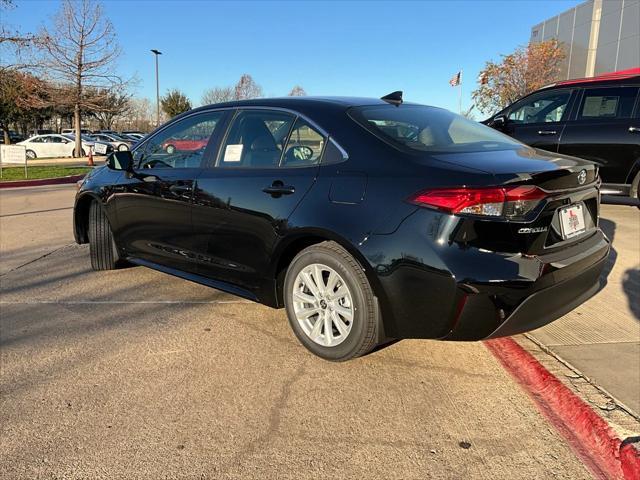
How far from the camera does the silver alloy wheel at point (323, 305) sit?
10.3ft

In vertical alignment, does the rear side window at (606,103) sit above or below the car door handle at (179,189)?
above

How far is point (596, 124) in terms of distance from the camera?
7.11 meters

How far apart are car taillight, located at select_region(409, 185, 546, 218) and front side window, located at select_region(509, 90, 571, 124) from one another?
220 inches

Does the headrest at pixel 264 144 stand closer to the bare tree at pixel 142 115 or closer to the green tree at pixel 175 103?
the green tree at pixel 175 103

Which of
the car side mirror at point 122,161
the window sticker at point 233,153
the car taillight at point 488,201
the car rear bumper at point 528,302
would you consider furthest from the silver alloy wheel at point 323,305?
the car side mirror at point 122,161

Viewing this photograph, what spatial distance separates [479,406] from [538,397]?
38 centimetres

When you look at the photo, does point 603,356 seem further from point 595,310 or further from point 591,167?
point 591,167

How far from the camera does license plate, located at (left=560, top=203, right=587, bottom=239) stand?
9.57 feet

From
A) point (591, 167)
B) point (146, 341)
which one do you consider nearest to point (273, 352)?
point (146, 341)

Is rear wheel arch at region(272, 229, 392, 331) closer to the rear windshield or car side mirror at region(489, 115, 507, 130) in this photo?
the rear windshield

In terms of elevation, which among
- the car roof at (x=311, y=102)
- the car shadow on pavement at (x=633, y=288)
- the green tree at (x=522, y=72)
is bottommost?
the car shadow on pavement at (x=633, y=288)

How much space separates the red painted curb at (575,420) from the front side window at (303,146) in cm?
181

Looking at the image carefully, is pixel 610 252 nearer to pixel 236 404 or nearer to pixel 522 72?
pixel 236 404

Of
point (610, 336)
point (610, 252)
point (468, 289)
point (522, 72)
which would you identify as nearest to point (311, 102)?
point (468, 289)
